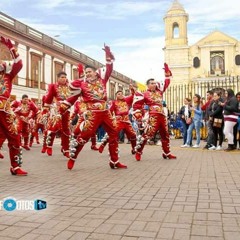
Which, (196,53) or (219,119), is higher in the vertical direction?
(196,53)

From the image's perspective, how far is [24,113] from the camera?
1177 cm

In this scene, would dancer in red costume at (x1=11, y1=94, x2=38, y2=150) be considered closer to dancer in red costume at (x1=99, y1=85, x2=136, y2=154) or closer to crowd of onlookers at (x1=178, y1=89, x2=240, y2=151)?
dancer in red costume at (x1=99, y1=85, x2=136, y2=154)

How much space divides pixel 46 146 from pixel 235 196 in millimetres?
6477

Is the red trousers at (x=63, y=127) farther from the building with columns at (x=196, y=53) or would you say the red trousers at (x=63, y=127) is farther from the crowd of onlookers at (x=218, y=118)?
the building with columns at (x=196, y=53)

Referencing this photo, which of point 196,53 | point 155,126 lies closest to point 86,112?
point 155,126

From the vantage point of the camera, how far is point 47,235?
3.11m

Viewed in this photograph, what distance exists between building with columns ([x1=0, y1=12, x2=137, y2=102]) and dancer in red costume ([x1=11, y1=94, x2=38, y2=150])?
15774mm

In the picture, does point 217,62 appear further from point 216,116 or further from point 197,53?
point 216,116

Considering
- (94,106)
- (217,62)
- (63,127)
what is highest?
(217,62)

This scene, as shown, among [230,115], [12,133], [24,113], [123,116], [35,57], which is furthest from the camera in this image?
[35,57]

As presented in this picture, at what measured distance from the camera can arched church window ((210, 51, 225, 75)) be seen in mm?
57728

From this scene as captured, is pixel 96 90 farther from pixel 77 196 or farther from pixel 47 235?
pixel 47 235

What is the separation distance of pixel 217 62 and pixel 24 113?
50.3 m
